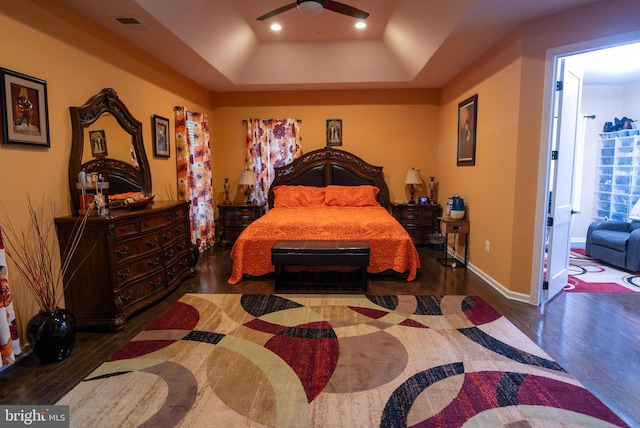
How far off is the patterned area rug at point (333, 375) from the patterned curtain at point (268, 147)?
11.1ft

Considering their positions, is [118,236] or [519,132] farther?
[519,132]

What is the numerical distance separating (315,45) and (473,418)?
16.8 feet

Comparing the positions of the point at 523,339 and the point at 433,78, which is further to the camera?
the point at 433,78

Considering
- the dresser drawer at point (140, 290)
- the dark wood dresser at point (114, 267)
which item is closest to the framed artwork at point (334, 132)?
the dark wood dresser at point (114, 267)

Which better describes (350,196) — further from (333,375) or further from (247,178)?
(333,375)

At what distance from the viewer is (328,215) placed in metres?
4.70

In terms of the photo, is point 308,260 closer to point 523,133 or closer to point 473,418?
point 473,418

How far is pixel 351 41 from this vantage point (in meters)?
5.23

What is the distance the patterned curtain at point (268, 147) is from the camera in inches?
239

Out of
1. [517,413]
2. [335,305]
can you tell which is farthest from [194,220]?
[517,413]

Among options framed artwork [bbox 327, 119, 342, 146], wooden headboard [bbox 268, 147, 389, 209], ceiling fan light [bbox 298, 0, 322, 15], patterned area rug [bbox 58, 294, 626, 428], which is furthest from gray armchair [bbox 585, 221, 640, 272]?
ceiling fan light [bbox 298, 0, 322, 15]

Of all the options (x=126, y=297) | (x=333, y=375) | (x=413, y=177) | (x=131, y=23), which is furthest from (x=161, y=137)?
(x=413, y=177)

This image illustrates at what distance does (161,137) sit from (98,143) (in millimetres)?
1251

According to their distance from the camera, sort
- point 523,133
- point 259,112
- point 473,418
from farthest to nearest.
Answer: point 259,112 → point 523,133 → point 473,418
